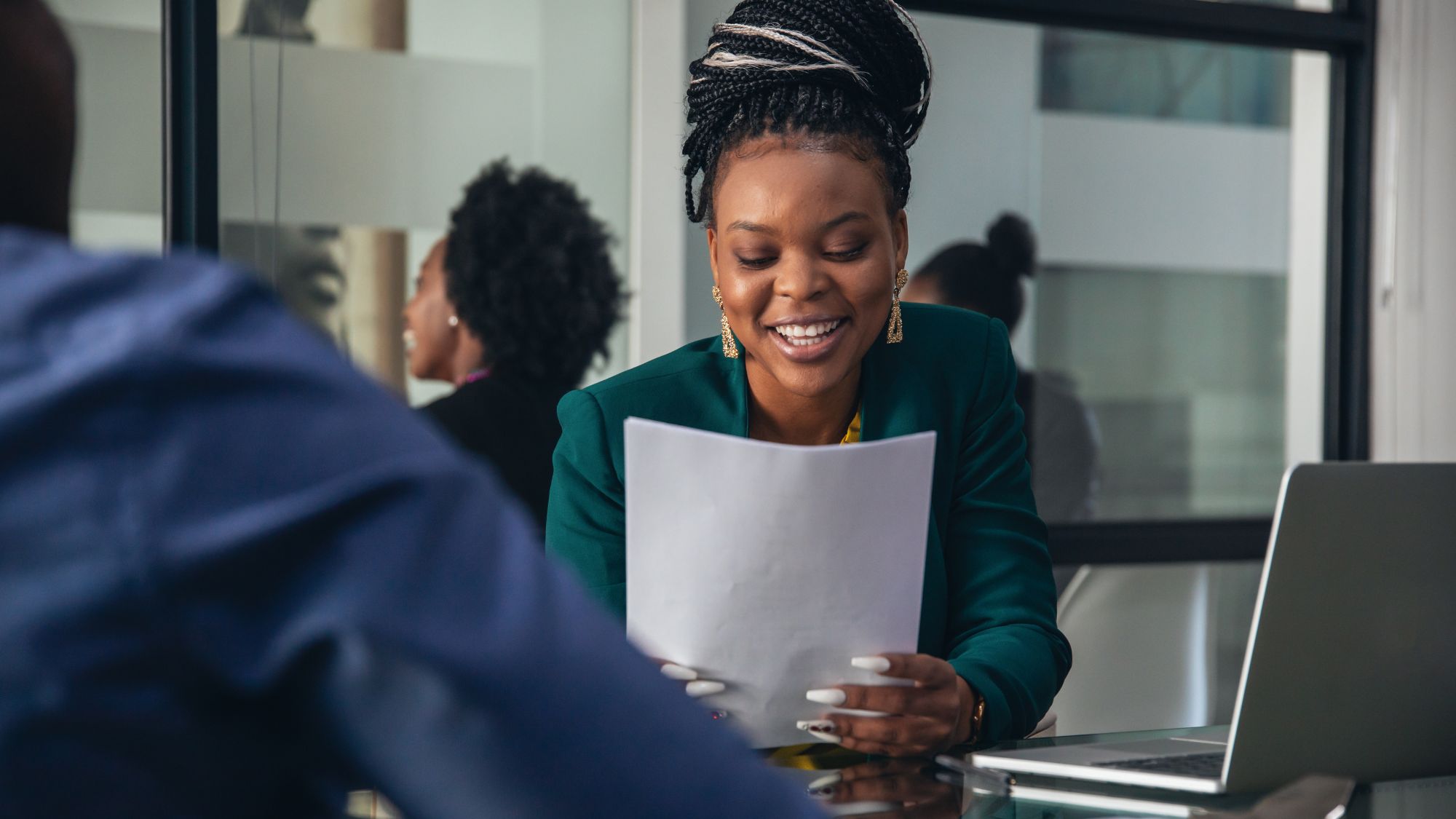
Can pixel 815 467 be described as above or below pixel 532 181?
below

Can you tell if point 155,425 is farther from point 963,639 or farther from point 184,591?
point 963,639

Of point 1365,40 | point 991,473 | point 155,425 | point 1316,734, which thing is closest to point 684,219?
point 991,473

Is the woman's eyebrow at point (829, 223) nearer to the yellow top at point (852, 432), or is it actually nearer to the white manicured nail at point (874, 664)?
the yellow top at point (852, 432)

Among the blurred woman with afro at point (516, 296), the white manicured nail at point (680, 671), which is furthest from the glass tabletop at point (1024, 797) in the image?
the blurred woman with afro at point (516, 296)

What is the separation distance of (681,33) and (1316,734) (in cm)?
248

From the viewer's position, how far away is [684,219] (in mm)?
3199

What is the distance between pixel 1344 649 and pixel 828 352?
0.65 metres

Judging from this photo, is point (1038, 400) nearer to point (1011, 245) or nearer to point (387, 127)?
point (1011, 245)

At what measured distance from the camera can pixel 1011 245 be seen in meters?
3.44

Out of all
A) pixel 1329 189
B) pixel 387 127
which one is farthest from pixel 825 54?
pixel 1329 189

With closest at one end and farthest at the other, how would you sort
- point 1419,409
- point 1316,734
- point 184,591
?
point 184,591 < point 1316,734 < point 1419,409

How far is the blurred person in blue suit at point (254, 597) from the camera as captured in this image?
1.15 feet

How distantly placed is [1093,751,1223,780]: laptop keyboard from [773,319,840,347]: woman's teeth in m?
0.59

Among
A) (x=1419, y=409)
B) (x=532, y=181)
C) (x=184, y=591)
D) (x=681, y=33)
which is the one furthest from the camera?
(x=1419, y=409)
